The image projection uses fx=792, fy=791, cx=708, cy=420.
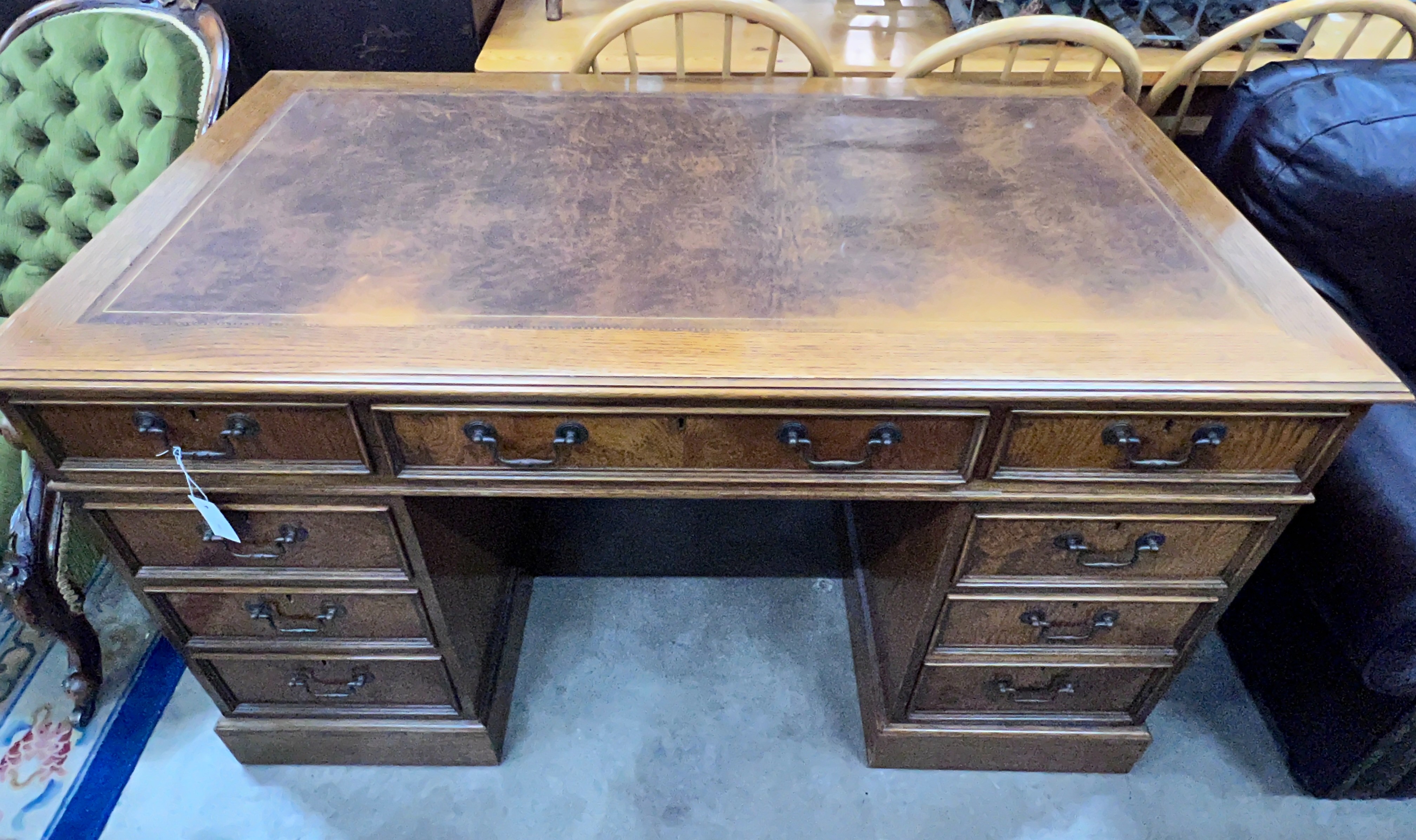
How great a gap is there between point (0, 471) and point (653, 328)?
3.41 ft

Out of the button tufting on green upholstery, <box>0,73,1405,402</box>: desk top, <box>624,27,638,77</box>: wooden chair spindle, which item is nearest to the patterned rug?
the button tufting on green upholstery

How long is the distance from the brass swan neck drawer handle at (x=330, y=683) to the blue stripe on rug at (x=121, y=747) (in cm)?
29

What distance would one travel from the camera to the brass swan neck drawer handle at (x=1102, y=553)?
0.94m

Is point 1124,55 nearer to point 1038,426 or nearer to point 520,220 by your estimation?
point 1038,426

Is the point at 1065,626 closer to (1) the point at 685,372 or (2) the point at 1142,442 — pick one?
(2) the point at 1142,442

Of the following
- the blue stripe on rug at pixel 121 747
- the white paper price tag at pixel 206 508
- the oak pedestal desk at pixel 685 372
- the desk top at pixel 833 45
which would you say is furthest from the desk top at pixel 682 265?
the blue stripe on rug at pixel 121 747

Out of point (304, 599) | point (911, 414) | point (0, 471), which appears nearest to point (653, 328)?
point (911, 414)

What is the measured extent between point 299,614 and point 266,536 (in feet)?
0.55

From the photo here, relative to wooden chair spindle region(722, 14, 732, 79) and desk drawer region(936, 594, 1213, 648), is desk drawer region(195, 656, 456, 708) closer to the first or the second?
desk drawer region(936, 594, 1213, 648)

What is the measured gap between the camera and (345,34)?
1.51 metres

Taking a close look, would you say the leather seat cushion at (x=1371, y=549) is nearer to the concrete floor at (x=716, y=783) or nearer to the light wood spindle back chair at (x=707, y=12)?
the concrete floor at (x=716, y=783)

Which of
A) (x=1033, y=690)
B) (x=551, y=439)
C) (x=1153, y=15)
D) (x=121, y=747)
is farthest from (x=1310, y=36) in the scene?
(x=121, y=747)

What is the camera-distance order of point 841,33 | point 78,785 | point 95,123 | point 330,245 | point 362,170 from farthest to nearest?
point 841,33
point 95,123
point 78,785
point 362,170
point 330,245

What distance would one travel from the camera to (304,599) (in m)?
1.05
